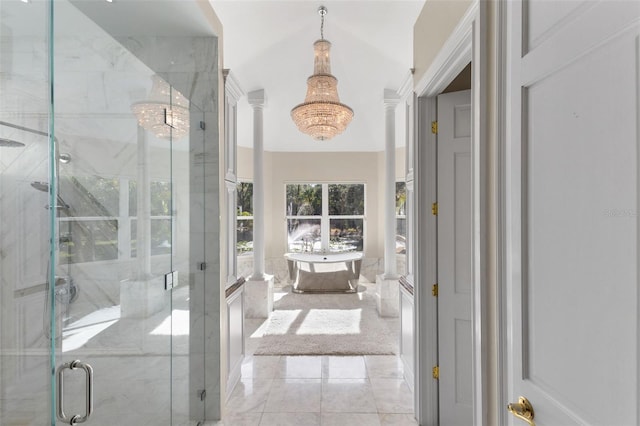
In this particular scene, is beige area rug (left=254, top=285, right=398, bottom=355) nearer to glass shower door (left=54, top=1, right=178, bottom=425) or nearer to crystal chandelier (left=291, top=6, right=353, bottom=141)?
glass shower door (left=54, top=1, right=178, bottom=425)

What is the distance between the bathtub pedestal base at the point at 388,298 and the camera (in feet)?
13.3

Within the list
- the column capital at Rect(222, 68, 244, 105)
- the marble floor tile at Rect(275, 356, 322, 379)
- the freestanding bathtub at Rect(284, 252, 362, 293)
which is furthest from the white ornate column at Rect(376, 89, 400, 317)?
the column capital at Rect(222, 68, 244, 105)

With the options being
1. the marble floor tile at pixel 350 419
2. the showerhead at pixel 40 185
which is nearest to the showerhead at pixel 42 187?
the showerhead at pixel 40 185

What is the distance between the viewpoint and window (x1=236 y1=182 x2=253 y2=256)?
582 cm

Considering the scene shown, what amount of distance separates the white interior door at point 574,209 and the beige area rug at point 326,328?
95.2 inches

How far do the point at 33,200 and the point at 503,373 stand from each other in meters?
1.90

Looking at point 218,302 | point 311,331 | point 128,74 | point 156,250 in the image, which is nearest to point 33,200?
point 156,250

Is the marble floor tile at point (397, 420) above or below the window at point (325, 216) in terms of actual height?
below

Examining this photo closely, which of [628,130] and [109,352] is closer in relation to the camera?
[628,130]

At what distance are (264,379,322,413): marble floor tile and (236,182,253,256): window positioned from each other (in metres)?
3.49

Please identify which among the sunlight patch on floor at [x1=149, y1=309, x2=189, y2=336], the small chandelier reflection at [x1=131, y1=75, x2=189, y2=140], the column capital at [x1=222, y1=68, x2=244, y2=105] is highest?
the column capital at [x1=222, y1=68, x2=244, y2=105]

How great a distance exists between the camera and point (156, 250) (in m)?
1.85

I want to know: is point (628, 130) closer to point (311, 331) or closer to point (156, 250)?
point (156, 250)

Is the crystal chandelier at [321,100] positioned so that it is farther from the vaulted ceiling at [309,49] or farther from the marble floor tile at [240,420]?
the marble floor tile at [240,420]
